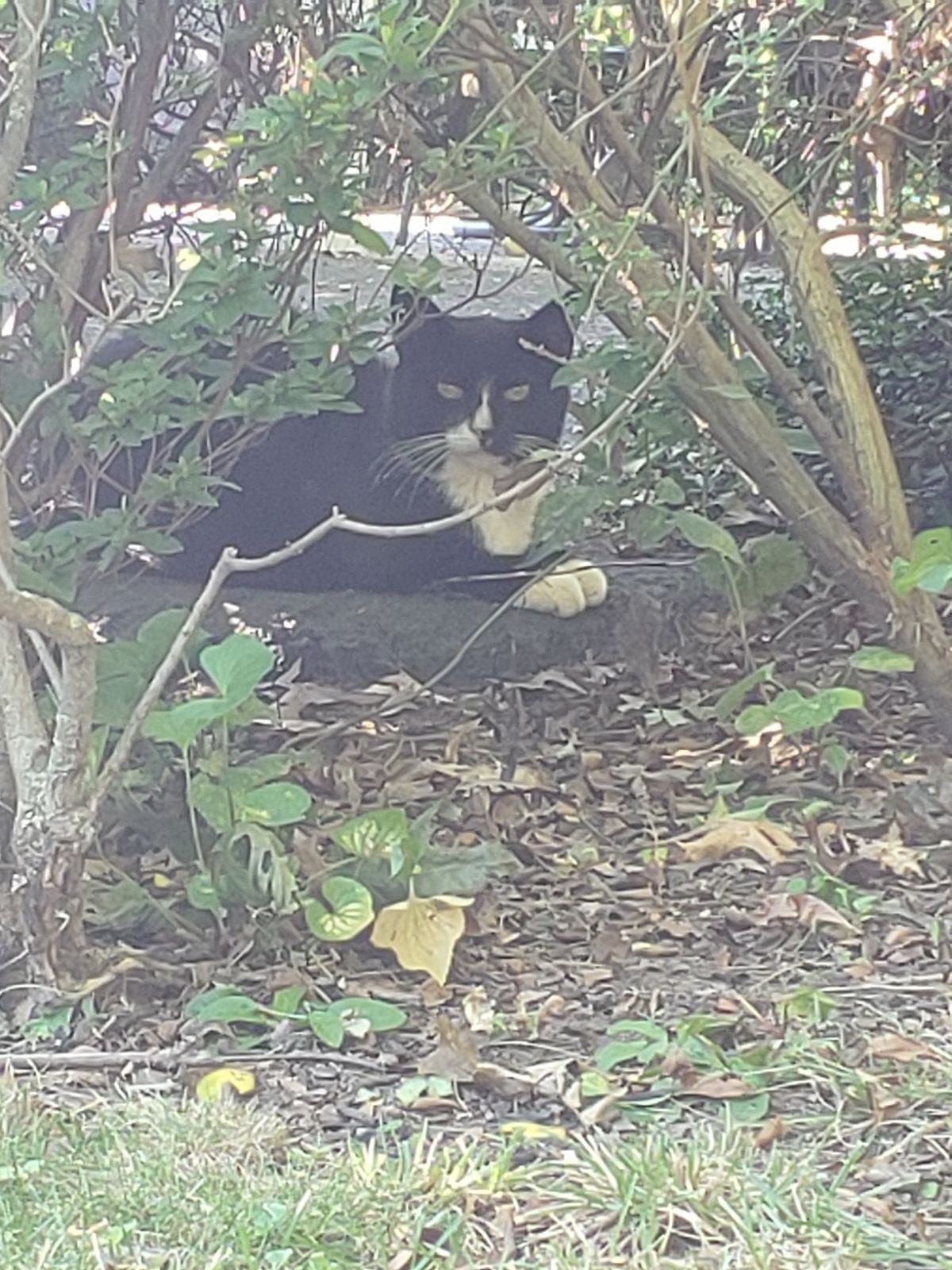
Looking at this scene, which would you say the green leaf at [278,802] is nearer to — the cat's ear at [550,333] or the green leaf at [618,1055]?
the green leaf at [618,1055]

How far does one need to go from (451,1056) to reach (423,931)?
0.33 metres

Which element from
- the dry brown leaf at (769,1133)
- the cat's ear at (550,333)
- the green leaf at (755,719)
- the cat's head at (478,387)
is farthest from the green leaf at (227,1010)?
the cat's ear at (550,333)

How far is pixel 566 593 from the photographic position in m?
4.47

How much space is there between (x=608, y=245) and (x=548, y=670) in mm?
1448

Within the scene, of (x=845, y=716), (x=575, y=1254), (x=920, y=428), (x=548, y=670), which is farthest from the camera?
(x=920, y=428)

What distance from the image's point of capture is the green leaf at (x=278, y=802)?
2.84 m

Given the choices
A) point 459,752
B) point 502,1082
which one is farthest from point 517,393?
point 502,1082

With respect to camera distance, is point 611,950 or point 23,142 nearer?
point 23,142

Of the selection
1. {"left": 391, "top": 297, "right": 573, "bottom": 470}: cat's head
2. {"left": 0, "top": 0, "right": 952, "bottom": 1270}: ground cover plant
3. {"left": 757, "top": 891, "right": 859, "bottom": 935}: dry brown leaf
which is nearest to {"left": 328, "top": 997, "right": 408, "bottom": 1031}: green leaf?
{"left": 0, "top": 0, "right": 952, "bottom": 1270}: ground cover plant

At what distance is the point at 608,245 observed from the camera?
316 centimetres

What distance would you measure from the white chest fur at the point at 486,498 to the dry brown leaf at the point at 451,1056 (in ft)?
6.33

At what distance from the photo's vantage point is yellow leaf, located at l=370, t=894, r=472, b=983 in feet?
9.45

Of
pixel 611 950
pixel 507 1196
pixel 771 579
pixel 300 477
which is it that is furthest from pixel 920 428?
pixel 507 1196

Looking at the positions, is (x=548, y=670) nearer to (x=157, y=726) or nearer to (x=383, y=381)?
(x=383, y=381)
